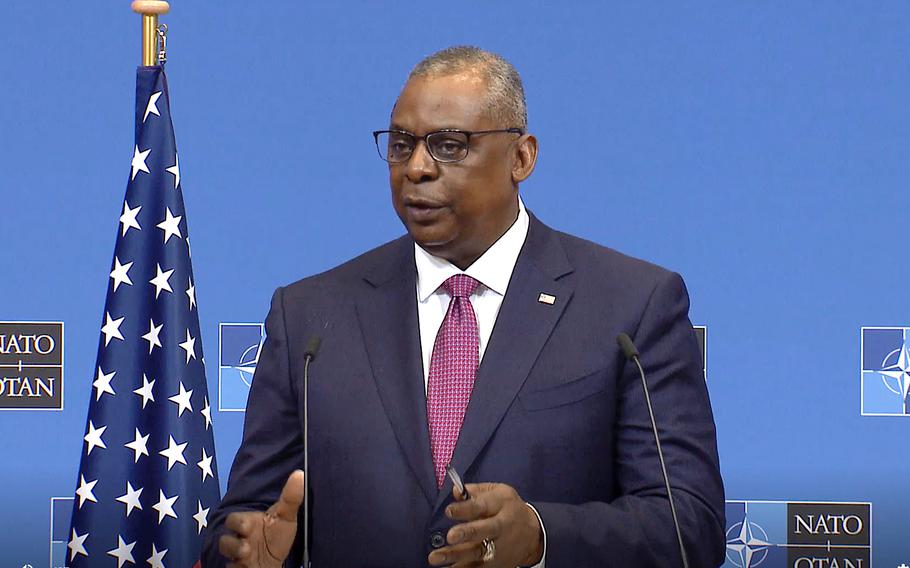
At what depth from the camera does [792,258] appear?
11.6ft

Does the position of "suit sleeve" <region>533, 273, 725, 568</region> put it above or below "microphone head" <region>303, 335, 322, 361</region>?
below

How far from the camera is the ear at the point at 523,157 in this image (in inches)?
90.6

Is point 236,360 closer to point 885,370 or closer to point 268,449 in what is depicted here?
point 268,449

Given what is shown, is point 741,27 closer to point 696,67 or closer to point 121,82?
point 696,67

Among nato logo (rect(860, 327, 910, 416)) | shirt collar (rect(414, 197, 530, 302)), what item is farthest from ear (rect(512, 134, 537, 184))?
nato logo (rect(860, 327, 910, 416))

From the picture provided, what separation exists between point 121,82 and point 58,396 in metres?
0.90

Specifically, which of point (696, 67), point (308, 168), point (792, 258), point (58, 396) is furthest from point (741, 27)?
point (58, 396)

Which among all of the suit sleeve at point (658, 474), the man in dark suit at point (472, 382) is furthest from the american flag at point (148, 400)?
Answer: the suit sleeve at point (658, 474)

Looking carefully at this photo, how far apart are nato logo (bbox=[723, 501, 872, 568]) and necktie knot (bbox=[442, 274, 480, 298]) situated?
155cm

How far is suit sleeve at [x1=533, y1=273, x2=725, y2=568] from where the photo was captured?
6.48ft

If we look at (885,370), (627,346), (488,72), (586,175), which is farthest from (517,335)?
(885,370)

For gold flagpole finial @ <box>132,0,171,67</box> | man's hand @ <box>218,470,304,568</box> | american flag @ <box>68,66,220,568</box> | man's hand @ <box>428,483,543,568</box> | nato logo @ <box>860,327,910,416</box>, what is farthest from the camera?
nato logo @ <box>860,327,910,416</box>

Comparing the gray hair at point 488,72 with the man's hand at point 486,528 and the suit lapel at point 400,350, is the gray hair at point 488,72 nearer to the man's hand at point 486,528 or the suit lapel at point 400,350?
the suit lapel at point 400,350

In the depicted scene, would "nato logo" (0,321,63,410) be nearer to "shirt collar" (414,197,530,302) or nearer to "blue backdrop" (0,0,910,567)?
"blue backdrop" (0,0,910,567)
